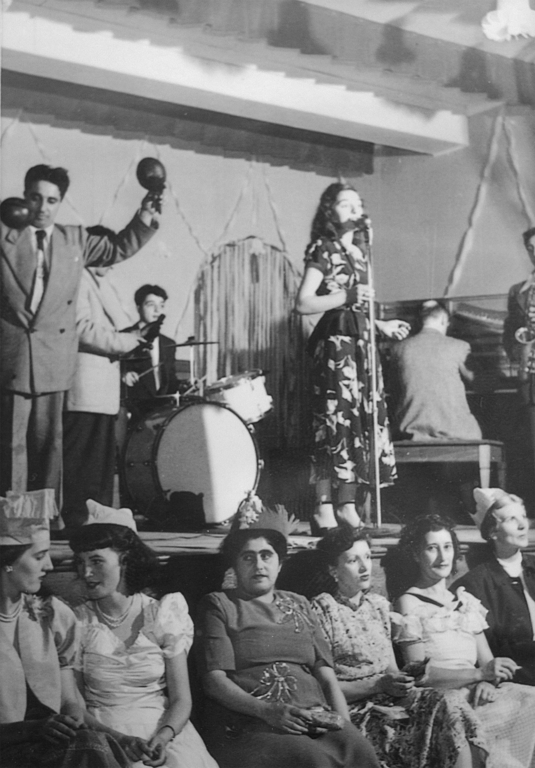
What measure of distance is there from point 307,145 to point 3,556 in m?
1.68

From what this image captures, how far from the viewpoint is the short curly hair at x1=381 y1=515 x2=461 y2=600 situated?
3.39 m

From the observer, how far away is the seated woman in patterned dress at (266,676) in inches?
120

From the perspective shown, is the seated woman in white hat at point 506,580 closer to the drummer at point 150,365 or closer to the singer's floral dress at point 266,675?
the singer's floral dress at point 266,675

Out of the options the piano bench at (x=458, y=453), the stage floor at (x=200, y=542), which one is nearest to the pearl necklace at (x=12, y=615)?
the stage floor at (x=200, y=542)

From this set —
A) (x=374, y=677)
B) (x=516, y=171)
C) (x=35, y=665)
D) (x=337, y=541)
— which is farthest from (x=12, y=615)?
(x=516, y=171)

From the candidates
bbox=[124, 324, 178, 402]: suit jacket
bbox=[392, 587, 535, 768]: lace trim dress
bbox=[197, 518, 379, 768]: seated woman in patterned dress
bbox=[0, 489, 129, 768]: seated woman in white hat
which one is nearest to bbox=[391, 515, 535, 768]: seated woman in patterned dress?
bbox=[392, 587, 535, 768]: lace trim dress

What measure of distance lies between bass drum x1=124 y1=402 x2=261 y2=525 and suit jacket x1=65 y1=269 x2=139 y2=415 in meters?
0.15

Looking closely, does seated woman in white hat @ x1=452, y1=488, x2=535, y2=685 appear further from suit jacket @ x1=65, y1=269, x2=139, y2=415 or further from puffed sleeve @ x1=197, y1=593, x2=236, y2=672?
suit jacket @ x1=65, y1=269, x2=139, y2=415

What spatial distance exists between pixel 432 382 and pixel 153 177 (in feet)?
4.00

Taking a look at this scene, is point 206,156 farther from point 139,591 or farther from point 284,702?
point 284,702

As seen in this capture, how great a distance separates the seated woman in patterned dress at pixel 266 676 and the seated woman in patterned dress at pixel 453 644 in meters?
0.36

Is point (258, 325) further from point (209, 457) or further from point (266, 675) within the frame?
point (266, 675)

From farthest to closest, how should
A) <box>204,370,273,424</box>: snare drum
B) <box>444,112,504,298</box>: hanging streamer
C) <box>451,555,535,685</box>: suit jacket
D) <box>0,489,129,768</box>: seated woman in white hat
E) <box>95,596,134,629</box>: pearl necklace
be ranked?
<box>444,112,504,298</box>: hanging streamer
<box>451,555,535,685</box>: suit jacket
<box>204,370,273,424</box>: snare drum
<box>95,596,134,629</box>: pearl necklace
<box>0,489,129,768</box>: seated woman in white hat

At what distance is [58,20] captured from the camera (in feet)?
10.0
